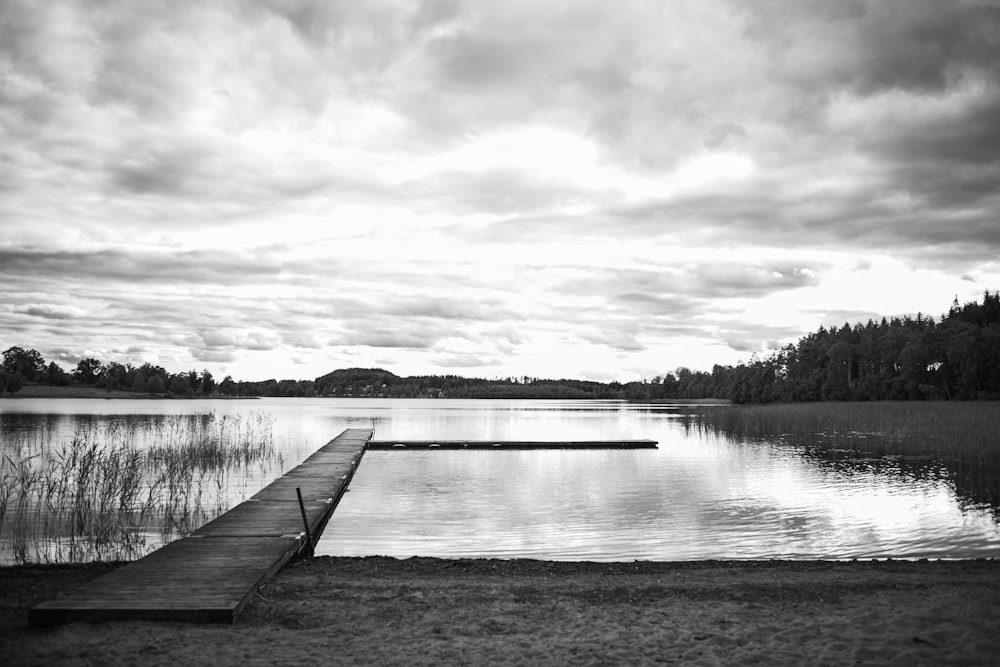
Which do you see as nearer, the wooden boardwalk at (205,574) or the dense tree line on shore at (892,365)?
the wooden boardwalk at (205,574)

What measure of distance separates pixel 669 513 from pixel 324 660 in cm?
1105

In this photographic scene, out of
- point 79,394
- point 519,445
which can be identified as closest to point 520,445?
point 519,445

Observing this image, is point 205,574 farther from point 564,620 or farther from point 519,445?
point 519,445

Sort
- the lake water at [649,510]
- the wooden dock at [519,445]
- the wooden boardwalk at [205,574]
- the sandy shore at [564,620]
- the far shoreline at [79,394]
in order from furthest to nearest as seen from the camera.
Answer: the far shoreline at [79,394] → the wooden dock at [519,445] → the lake water at [649,510] → the wooden boardwalk at [205,574] → the sandy shore at [564,620]

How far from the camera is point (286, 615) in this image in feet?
23.6

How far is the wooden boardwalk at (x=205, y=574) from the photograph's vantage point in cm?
675

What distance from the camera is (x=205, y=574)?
8.22 m

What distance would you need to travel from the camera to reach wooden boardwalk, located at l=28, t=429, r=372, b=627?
675 cm

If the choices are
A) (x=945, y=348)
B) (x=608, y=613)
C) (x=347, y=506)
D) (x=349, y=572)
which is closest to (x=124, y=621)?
(x=349, y=572)

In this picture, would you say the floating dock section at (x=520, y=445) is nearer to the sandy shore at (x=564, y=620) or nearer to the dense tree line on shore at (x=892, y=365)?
the sandy shore at (x=564, y=620)

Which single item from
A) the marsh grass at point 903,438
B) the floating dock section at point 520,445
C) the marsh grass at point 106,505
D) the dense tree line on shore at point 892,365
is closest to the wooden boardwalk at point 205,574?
the marsh grass at point 106,505

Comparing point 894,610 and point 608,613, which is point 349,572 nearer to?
point 608,613

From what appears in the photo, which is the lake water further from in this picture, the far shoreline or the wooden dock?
the far shoreline

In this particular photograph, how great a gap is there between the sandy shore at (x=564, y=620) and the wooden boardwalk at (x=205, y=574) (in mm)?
185
